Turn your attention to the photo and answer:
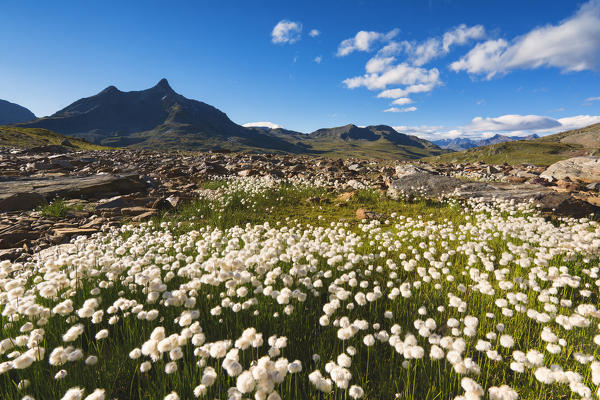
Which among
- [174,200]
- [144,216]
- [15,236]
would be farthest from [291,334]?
[174,200]

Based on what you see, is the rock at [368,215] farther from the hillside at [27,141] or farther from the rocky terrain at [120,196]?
the hillside at [27,141]

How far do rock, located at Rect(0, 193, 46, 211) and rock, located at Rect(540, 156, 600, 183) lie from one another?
2459cm

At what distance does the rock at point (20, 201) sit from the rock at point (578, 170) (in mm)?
24587

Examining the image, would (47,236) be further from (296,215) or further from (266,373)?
(266,373)

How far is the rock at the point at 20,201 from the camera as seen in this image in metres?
9.77

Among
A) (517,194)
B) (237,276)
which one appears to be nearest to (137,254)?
(237,276)

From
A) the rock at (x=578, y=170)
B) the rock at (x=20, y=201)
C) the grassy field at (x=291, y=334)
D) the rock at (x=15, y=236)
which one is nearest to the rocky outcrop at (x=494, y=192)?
the grassy field at (x=291, y=334)

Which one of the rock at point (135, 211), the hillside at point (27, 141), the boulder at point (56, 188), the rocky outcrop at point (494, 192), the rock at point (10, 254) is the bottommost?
the rock at point (10, 254)

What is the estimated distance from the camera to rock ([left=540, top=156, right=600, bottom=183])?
14.8 metres

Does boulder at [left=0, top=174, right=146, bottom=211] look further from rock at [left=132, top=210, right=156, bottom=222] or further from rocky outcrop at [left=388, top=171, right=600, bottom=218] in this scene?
rocky outcrop at [left=388, top=171, right=600, bottom=218]

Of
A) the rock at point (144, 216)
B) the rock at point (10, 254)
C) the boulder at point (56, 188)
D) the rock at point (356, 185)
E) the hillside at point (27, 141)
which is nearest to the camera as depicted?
the rock at point (10, 254)

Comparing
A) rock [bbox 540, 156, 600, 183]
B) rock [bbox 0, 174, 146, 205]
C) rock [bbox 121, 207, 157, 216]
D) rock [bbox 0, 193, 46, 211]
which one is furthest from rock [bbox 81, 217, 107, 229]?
rock [bbox 540, 156, 600, 183]

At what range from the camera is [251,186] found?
517 inches

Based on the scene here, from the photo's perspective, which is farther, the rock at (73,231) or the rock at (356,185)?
the rock at (356,185)
